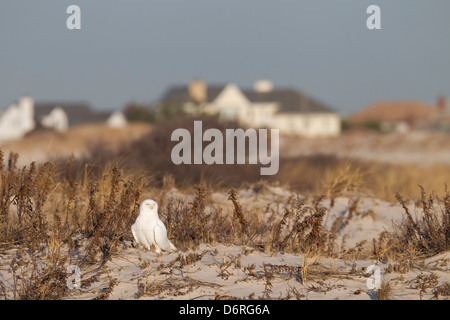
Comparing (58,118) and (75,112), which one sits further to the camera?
(75,112)

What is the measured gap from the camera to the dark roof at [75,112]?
2602 inches

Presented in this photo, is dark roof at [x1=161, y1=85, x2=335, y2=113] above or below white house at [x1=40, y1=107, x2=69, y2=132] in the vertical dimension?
above

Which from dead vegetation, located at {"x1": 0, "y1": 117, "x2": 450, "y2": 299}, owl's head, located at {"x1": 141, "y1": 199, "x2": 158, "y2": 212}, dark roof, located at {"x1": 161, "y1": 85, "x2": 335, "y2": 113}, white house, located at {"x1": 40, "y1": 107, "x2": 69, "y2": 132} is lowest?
dead vegetation, located at {"x1": 0, "y1": 117, "x2": 450, "y2": 299}

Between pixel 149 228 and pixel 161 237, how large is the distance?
0.47 ft

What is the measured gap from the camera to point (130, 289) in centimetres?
515

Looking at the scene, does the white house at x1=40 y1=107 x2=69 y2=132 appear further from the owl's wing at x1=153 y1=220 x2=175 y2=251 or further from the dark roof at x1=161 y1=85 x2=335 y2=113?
the owl's wing at x1=153 y1=220 x2=175 y2=251

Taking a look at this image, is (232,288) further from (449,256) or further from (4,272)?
(449,256)

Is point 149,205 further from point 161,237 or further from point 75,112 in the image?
point 75,112

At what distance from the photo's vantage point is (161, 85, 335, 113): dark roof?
5803cm

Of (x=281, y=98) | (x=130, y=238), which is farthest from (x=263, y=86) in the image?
(x=130, y=238)

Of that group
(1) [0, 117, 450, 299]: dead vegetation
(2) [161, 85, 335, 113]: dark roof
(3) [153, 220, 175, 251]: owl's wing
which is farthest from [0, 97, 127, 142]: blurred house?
(3) [153, 220, 175, 251]: owl's wing

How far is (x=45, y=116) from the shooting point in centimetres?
6412

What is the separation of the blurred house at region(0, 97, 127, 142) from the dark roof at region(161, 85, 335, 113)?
20.4 feet

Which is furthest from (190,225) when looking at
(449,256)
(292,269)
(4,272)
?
(449,256)
